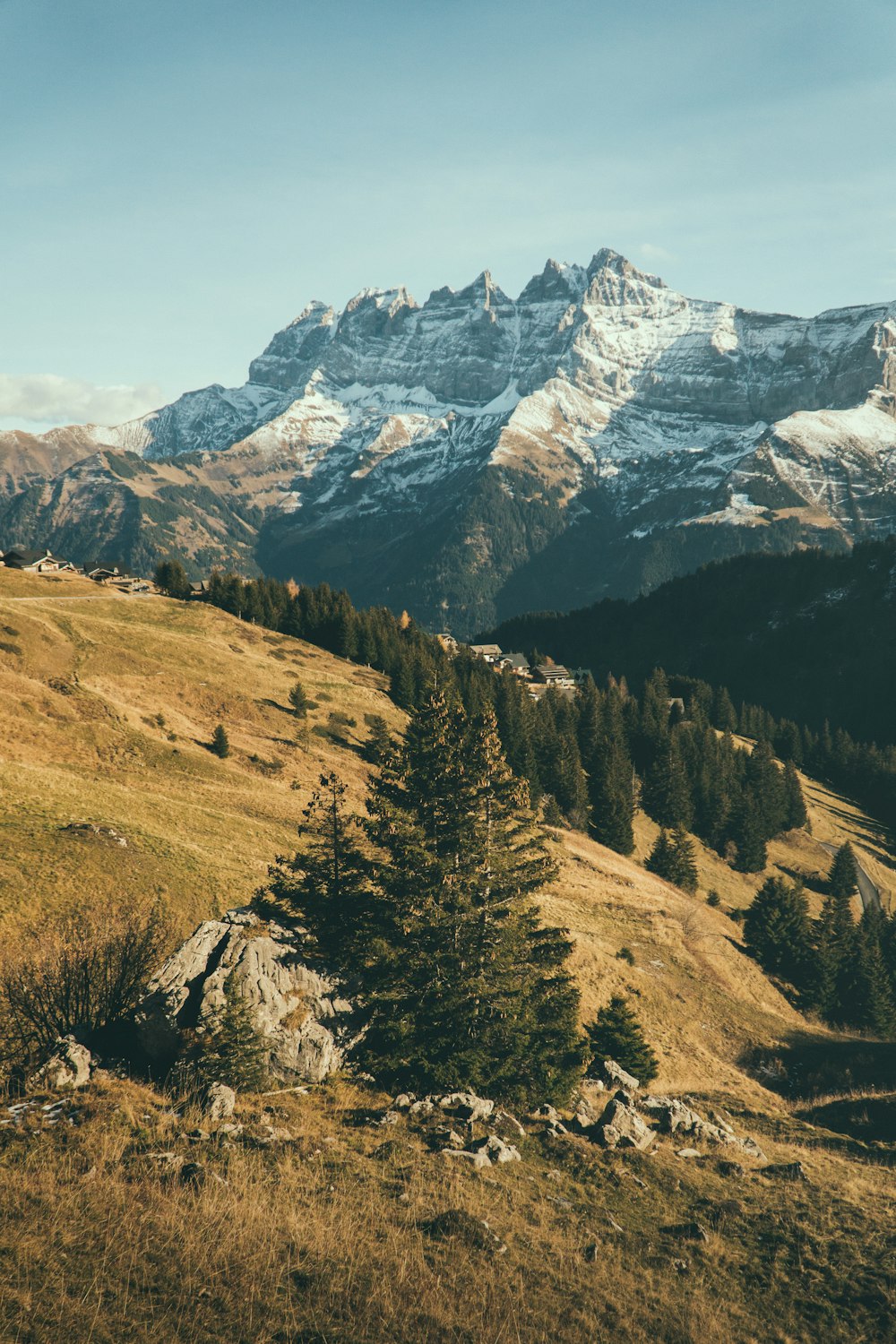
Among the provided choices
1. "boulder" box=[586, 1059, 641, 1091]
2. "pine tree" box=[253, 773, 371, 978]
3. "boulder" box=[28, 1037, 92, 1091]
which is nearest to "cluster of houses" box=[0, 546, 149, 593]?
"pine tree" box=[253, 773, 371, 978]

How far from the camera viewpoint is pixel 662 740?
12169 centimetres

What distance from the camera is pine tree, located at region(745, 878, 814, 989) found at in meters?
72.4

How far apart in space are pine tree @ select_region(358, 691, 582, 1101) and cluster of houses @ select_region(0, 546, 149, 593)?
384 ft

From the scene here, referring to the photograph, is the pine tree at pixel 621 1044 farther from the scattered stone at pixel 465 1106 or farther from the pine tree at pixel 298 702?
the pine tree at pixel 298 702

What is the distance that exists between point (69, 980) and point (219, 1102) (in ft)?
21.8

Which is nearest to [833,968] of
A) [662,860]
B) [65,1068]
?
[662,860]

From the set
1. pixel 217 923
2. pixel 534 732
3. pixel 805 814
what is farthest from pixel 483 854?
pixel 805 814

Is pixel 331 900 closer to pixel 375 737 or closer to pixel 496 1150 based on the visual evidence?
pixel 496 1150

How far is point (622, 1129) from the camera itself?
88.4ft

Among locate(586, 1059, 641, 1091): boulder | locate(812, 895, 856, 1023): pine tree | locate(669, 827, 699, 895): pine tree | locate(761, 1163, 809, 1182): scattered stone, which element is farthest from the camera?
locate(669, 827, 699, 895): pine tree

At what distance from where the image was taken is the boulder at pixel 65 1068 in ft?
65.6

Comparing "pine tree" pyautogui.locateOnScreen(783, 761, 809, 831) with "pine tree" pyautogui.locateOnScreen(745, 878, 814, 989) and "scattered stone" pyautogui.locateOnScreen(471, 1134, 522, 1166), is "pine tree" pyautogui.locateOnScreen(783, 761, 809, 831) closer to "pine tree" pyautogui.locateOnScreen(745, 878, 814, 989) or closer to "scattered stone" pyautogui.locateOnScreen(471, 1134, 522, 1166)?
"pine tree" pyautogui.locateOnScreen(745, 878, 814, 989)

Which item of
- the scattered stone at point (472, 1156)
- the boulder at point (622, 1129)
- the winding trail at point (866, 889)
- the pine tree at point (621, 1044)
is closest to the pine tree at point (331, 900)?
the scattered stone at point (472, 1156)

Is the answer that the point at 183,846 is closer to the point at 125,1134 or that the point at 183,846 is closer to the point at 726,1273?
the point at 125,1134
